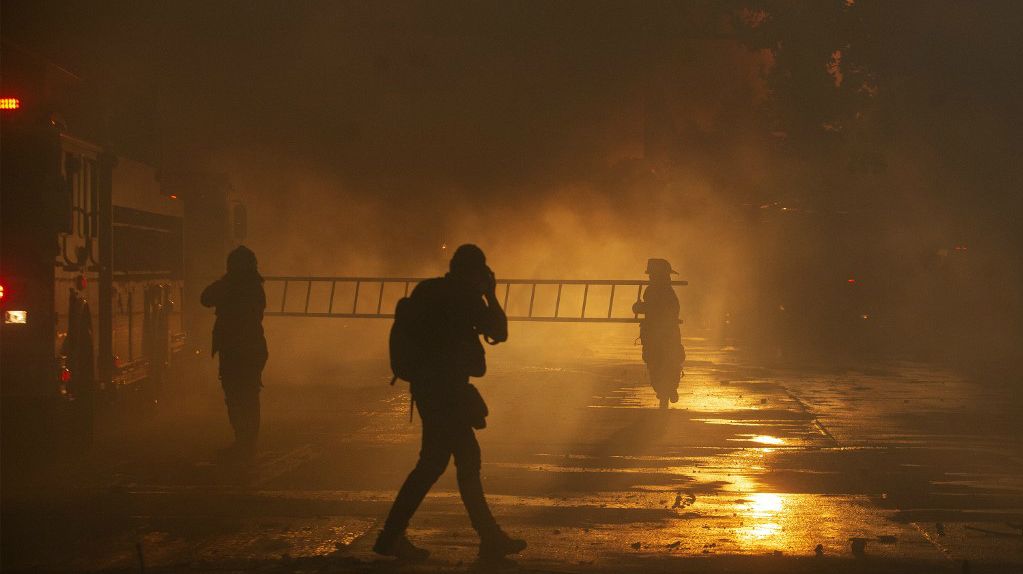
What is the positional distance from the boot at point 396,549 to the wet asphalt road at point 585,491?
139mm

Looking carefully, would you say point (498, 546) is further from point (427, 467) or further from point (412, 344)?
point (412, 344)

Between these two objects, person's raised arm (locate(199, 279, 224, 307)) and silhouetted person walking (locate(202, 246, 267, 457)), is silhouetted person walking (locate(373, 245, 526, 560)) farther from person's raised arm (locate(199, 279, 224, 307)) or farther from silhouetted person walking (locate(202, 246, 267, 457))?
person's raised arm (locate(199, 279, 224, 307))

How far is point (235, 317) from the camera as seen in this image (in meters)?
12.0

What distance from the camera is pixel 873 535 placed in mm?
8062

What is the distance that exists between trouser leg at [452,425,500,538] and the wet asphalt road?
217mm

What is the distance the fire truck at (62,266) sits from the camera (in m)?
10.2

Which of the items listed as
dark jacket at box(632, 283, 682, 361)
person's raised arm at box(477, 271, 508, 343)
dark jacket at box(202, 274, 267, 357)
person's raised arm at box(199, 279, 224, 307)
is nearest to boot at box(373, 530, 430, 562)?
person's raised arm at box(477, 271, 508, 343)

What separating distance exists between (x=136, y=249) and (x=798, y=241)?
930 inches

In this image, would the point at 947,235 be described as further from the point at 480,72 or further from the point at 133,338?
the point at 133,338

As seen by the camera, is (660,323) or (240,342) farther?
(660,323)

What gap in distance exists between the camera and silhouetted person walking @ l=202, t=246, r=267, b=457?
11.9m

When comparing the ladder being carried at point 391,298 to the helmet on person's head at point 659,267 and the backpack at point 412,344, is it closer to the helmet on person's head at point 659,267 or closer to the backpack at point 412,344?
the helmet on person's head at point 659,267

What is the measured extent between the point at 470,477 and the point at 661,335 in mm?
8617

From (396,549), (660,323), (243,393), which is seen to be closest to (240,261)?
(243,393)
